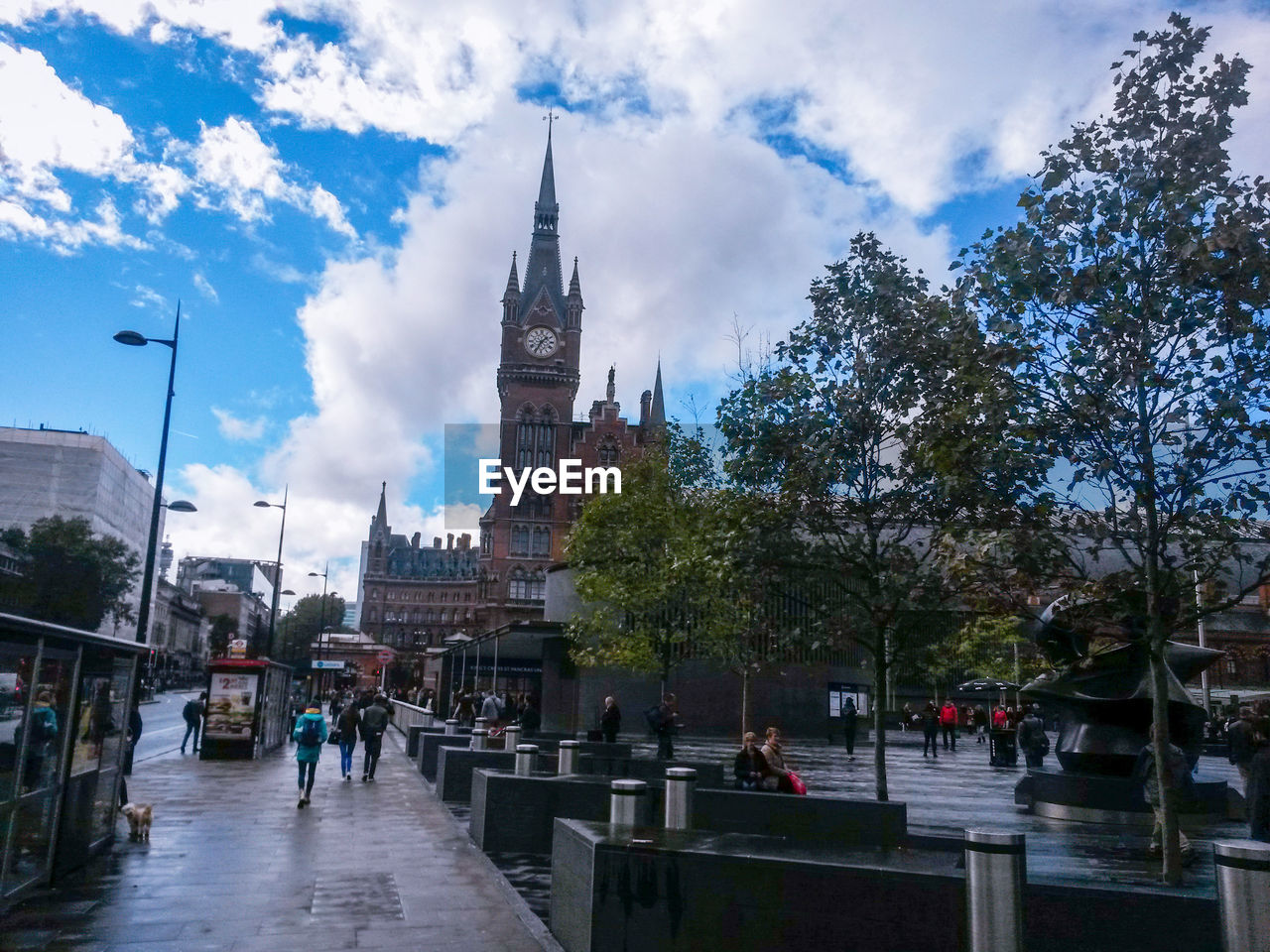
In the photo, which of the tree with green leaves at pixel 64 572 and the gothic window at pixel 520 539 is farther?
the gothic window at pixel 520 539

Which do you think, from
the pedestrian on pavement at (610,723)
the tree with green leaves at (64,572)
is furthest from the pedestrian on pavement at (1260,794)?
the tree with green leaves at (64,572)

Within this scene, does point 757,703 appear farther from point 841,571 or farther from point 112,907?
point 112,907

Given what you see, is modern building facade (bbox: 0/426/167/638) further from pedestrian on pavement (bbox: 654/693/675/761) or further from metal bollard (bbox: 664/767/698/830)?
metal bollard (bbox: 664/767/698/830)

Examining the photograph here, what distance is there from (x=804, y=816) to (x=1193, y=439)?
5242 millimetres

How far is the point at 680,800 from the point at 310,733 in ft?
30.4

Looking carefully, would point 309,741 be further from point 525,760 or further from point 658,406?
point 658,406

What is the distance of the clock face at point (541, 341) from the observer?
95.1 m

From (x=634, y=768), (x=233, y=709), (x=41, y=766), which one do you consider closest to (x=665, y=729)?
(x=634, y=768)

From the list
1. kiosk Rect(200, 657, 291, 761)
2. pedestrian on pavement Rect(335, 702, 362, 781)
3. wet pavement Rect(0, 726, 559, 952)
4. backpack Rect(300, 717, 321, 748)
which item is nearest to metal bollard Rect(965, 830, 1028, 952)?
wet pavement Rect(0, 726, 559, 952)

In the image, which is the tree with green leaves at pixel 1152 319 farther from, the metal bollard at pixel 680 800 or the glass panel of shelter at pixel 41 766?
the glass panel of shelter at pixel 41 766

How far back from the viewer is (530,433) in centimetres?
9275

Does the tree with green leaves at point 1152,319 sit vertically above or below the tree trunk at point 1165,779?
above

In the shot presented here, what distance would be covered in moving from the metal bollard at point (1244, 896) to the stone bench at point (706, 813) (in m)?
4.96

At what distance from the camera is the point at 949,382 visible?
10.6 metres
